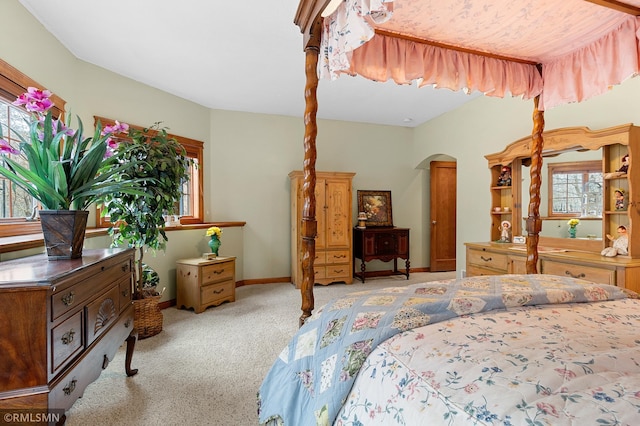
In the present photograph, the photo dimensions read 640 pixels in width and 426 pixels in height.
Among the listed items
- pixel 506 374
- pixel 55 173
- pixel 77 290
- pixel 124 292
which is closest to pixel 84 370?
pixel 77 290

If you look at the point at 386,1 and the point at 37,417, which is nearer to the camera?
the point at 37,417

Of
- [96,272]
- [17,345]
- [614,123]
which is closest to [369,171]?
[614,123]

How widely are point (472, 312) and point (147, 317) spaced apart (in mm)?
2713

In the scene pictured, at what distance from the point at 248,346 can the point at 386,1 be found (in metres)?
2.53

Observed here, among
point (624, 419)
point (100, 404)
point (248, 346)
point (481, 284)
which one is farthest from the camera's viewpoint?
point (248, 346)

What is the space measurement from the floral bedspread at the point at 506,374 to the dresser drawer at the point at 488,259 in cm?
208

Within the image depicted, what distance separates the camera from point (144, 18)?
2256 mm

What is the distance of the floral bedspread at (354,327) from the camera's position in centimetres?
90

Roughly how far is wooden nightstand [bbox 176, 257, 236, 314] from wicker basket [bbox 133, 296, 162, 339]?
540 millimetres

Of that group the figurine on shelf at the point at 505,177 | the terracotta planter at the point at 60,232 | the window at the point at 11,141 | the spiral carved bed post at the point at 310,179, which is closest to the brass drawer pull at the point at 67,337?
the terracotta planter at the point at 60,232

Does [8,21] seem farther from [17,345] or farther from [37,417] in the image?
[37,417]

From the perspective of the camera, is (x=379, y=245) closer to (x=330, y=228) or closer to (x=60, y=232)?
(x=330, y=228)

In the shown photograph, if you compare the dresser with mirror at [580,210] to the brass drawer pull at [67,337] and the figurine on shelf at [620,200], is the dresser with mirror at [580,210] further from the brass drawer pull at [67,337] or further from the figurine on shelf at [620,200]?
the brass drawer pull at [67,337]

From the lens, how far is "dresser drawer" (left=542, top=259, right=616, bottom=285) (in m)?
2.18
